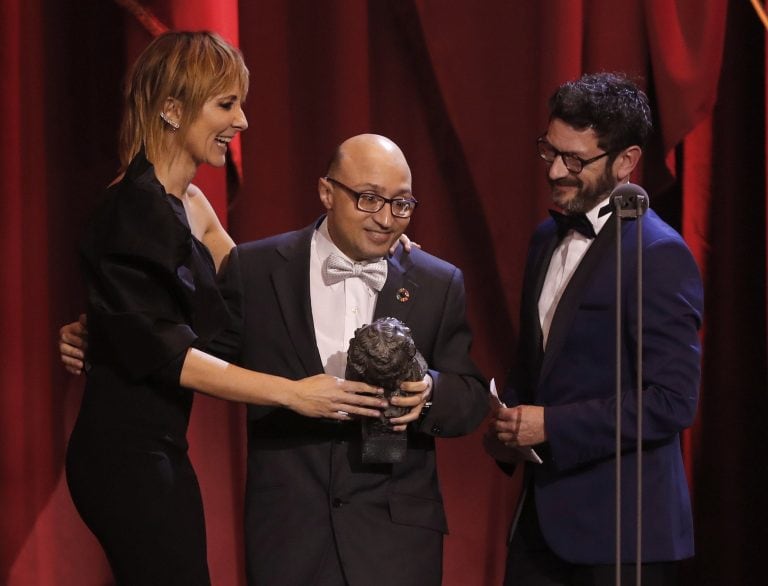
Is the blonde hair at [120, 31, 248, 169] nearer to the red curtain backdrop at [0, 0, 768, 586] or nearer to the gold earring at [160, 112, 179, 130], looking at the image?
the gold earring at [160, 112, 179, 130]

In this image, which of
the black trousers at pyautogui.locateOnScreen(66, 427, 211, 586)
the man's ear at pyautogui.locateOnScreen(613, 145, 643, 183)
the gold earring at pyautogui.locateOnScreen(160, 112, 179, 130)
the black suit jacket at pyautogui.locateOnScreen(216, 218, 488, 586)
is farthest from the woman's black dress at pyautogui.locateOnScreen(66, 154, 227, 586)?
the man's ear at pyautogui.locateOnScreen(613, 145, 643, 183)

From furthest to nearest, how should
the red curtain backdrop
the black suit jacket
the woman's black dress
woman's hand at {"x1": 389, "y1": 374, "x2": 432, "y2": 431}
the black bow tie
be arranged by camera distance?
the red curtain backdrop → the black bow tie → the black suit jacket → woman's hand at {"x1": 389, "y1": 374, "x2": 432, "y2": 431} → the woman's black dress

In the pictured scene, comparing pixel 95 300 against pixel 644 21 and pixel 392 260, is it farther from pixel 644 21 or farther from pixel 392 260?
pixel 644 21

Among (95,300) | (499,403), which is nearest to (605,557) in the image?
(499,403)

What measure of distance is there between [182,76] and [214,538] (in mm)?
1778

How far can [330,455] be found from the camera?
270cm

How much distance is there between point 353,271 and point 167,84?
60 centimetres

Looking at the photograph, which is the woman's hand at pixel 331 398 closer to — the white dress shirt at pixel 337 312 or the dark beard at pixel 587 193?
the white dress shirt at pixel 337 312

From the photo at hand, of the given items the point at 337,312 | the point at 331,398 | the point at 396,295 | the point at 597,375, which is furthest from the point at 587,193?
the point at 331,398

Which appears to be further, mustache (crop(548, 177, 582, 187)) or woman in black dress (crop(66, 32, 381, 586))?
mustache (crop(548, 177, 582, 187))

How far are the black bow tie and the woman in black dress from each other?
772mm

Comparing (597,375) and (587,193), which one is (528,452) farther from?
(587,193)

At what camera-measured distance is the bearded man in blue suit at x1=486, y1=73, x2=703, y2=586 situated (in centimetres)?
271

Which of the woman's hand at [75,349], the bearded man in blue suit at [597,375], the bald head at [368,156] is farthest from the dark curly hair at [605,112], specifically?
the woman's hand at [75,349]
